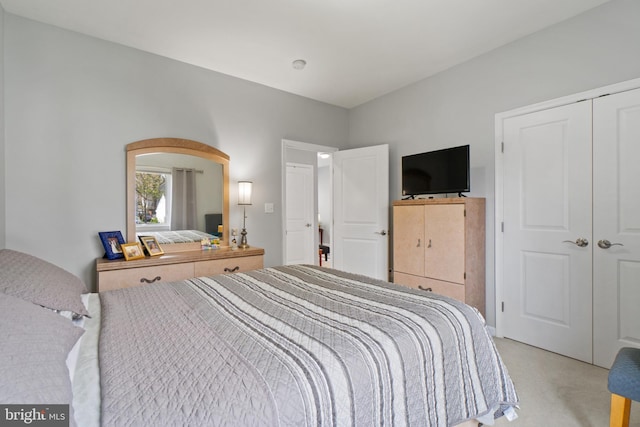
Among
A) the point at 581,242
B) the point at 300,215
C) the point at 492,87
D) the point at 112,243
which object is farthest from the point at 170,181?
the point at 581,242

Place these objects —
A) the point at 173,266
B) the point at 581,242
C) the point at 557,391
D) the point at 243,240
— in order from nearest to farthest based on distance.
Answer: the point at 557,391 → the point at 581,242 → the point at 173,266 → the point at 243,240

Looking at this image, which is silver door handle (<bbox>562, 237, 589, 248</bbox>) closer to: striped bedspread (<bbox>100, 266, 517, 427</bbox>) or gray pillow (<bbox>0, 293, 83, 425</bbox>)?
striped bedspread (<bbox>100, 266, 517, 427</bbox>)

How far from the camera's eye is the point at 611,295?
224cm

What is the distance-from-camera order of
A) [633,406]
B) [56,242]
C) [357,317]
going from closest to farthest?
[357,317] < [633,406] < [56,242]

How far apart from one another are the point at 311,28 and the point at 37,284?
2.54 meters

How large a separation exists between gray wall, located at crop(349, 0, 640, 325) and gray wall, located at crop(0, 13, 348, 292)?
2144 millimetres

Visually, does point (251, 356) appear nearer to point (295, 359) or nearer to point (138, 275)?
point (295, 359)

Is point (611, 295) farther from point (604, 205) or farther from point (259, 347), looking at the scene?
point (259, 347)

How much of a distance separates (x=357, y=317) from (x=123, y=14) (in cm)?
286

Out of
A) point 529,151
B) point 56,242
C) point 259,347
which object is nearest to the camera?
point 259,347

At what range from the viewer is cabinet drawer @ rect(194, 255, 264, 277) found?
2.81 metres

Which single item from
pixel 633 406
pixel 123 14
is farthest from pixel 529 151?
pixel 123 14

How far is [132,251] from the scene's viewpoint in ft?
8.46

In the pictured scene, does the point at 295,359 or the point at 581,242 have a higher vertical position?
the point at 581,242
